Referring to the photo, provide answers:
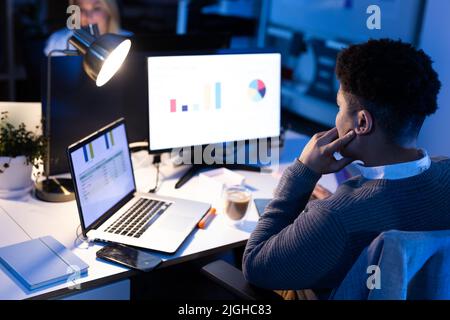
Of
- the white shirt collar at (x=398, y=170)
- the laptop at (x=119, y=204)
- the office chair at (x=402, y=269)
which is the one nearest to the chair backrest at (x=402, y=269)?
the office chair at (x=402, y=269)

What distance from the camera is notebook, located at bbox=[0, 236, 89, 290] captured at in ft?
4.66

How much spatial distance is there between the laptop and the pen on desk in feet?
0.05

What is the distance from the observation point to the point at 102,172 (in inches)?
68.6

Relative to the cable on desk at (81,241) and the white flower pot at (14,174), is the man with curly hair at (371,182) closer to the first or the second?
the cable on desk at (81,241)

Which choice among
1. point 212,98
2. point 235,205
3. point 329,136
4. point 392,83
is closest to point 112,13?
point 212,98

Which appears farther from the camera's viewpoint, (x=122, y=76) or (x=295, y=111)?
(x=295, y=111)

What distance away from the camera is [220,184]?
210 centimetres

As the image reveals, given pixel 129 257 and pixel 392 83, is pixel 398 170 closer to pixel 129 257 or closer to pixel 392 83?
pixel 392 83

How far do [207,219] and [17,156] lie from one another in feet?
2.15

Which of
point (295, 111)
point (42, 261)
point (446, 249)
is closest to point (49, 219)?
point (42, 261)

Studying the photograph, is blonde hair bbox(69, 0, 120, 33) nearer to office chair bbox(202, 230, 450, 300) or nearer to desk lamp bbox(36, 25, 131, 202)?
desk lamp bbox(36, 25, 131, 202)
